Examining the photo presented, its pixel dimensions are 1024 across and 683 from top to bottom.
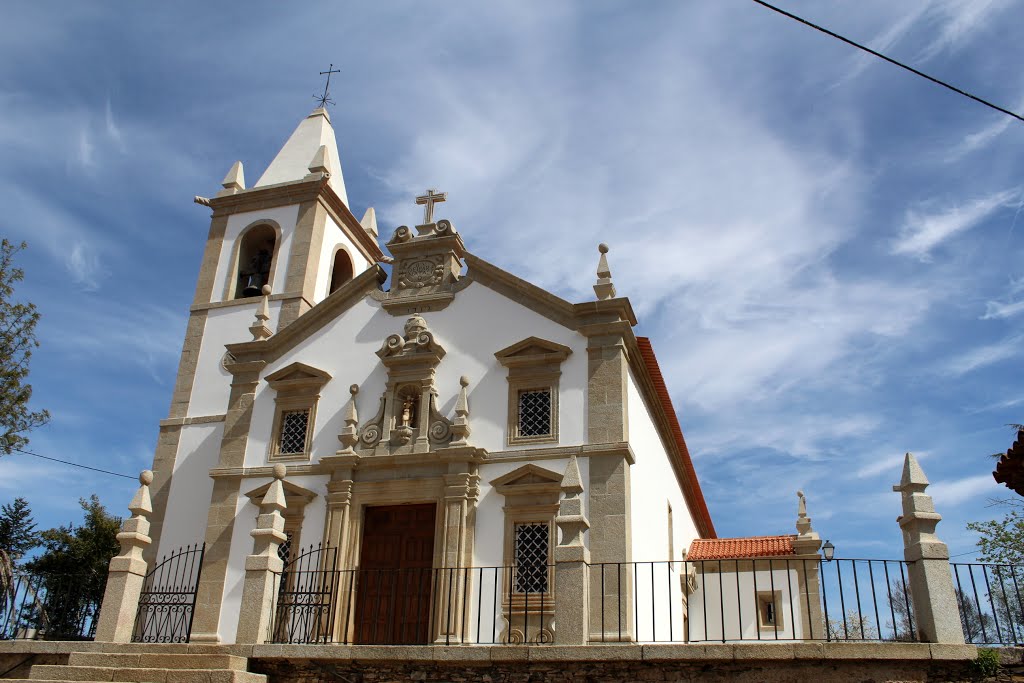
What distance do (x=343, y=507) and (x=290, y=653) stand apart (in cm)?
480

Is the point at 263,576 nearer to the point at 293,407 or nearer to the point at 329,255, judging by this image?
the point at 293,407

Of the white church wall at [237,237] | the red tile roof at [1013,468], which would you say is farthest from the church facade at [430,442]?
the red tile roof at [1013,468]

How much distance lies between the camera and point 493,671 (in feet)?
29.3

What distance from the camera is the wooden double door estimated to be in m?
13.5

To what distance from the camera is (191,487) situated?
660 inches

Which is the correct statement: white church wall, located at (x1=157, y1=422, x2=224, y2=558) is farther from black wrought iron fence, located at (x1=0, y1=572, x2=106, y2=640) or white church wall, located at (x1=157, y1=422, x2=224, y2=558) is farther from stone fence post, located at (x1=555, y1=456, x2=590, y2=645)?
stone fence post, located at (x1=555, y1=456, x2=590, y2=645)

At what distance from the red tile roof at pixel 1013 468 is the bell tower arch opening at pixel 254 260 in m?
15.6

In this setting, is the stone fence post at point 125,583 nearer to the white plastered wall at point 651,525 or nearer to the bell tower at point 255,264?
the bell tower at point 255,264

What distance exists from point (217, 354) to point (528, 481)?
8.22 meters

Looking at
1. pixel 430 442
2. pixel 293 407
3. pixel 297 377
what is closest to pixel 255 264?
pixel 297 377

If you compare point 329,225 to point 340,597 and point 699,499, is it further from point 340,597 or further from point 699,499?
point 699,499

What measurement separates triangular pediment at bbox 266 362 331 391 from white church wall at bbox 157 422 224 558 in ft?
Answer: 7.65

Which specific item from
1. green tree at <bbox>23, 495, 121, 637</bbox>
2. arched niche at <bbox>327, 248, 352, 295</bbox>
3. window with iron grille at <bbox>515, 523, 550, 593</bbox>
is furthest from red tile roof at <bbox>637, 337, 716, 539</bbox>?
green tree at <bbox>23, 495, 121, 637</bbox>

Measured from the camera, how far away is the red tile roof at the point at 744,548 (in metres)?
19.1
